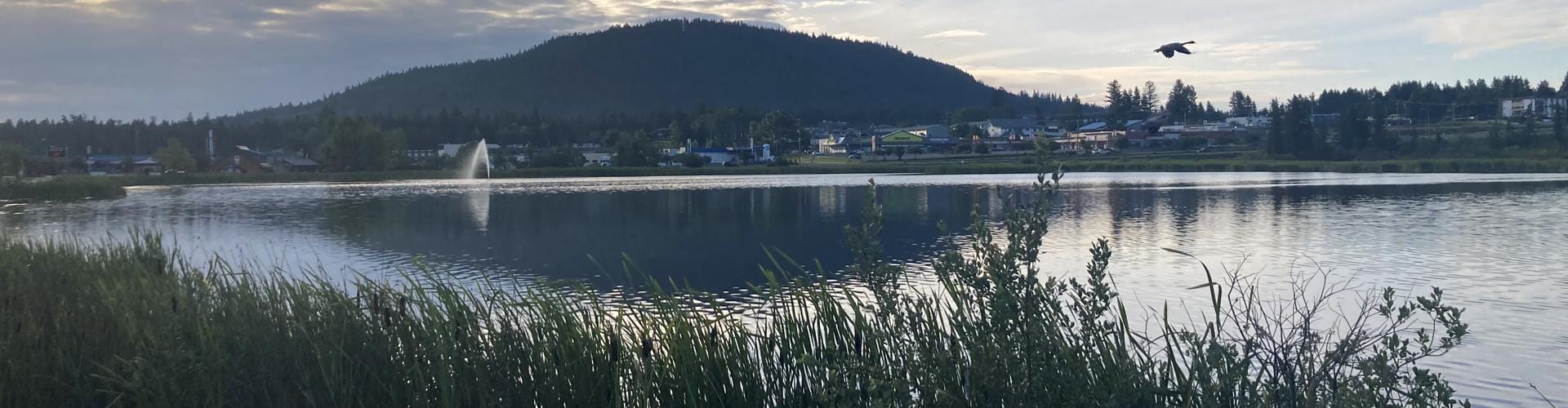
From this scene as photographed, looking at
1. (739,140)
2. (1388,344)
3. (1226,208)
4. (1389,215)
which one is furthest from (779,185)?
(739,140)

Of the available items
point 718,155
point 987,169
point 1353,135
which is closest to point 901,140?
point 718,155

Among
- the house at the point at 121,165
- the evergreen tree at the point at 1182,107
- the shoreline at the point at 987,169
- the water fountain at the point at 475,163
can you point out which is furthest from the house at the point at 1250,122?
the house at the point at 121,165

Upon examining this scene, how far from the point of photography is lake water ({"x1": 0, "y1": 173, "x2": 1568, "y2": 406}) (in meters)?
16.6

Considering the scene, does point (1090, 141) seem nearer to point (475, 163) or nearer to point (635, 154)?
point (635, 154)

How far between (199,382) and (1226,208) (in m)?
36.9

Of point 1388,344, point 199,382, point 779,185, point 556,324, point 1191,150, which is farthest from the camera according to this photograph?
point 1191,150

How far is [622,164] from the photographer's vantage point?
111m

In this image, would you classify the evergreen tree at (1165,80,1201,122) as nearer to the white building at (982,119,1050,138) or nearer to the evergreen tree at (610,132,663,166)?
the white building at (982,119,1050,138)

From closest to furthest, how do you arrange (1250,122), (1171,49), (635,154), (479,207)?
(1171,49)
(479,207)
(635,154)
(1250,122)

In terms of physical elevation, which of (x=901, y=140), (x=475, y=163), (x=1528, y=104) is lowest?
(x=475, y=163)

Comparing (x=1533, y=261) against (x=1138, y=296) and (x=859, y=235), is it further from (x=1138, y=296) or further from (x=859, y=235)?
(x=859, y=235)

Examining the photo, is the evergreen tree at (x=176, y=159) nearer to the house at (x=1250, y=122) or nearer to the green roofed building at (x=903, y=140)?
the green roofed building at (x=903, y=140)

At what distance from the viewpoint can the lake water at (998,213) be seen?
16.6m

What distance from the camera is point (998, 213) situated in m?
36.8
